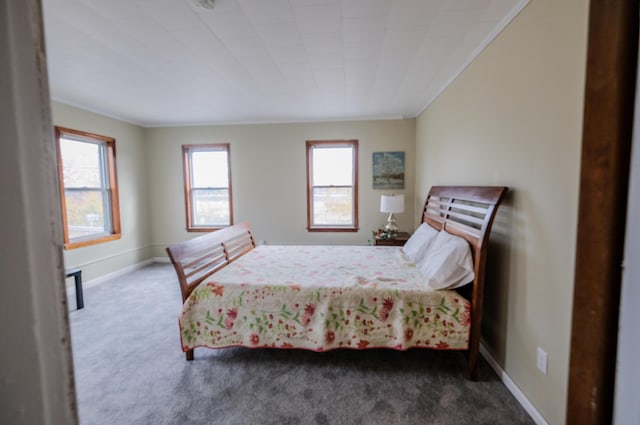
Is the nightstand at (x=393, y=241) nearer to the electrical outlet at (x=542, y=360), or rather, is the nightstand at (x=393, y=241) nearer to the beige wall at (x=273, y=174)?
the beige wall at (x=273, y=174)

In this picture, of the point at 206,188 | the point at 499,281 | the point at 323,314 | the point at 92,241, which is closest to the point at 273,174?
the point at 206,188

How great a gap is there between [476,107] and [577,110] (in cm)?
110

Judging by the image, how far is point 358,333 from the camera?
6.47 ft

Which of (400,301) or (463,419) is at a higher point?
(400,301)

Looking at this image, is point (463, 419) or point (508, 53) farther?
point (508, 53)

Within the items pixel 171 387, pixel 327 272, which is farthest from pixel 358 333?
pixel 171 387

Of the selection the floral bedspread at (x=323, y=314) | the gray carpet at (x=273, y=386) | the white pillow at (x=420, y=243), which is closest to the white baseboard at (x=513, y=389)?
the gray carpet at (x=273, y=386)

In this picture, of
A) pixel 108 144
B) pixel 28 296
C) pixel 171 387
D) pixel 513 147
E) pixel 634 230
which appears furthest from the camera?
pixel 108 144

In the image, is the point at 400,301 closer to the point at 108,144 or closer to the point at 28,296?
the point at 28,296

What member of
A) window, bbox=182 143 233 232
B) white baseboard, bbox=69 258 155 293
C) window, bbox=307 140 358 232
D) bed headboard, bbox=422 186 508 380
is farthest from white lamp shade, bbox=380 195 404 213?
white baseboard, bbox=69 258 155 293

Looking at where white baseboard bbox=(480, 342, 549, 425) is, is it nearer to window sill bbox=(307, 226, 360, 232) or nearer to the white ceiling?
the white ceiling

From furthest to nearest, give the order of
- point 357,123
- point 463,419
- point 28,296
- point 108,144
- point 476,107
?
1. point 357,123
2. point 108,144
3. point 476,107
4. point 463,419
5. point 28,296

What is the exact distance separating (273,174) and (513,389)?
3.96m

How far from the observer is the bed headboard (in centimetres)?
181
